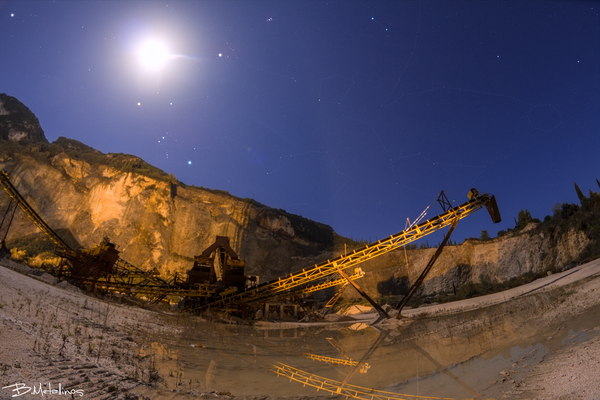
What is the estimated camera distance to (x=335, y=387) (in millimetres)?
5543

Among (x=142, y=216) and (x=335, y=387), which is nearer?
(x=335, y=387)

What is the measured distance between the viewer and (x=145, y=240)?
4419 cm

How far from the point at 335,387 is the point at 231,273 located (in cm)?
2155

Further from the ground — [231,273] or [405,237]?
[405,237]

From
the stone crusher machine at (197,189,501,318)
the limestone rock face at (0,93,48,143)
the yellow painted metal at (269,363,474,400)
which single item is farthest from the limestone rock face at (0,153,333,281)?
the yellow painted metal at (269,363,474,400)

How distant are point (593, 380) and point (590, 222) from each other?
23.7 m

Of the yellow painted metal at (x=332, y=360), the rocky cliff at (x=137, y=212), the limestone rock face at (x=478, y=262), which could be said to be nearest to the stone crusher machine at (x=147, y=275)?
the yellow painted metal at (x=332, y=360)

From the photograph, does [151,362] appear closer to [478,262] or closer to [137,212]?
[478,262]

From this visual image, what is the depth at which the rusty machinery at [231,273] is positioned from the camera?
1609 centimetres

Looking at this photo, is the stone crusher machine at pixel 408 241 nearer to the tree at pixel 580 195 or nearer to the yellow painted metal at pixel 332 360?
the yellow painted metal at pixel 332 360

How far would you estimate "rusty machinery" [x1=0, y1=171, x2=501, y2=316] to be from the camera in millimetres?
16094

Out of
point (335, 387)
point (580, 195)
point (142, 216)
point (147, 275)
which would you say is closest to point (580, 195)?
point (580, 195)

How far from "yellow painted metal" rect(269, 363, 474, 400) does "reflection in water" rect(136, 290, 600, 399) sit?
19 mm

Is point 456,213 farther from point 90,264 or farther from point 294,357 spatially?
point 90,264
